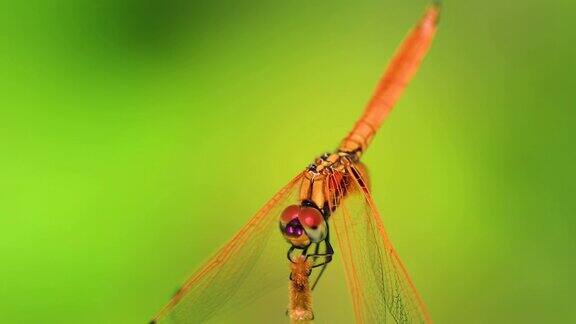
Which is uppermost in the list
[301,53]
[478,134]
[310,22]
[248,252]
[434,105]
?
[310,22]

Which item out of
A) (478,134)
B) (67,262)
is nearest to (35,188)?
(67,262)

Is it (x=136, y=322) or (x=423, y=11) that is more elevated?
(x=423, y=11)

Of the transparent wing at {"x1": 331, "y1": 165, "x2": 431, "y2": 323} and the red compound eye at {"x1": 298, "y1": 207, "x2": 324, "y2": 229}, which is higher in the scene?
the red compound eye at {"x1": 298, "y1": 207, "x2": 324, "y2": 229}

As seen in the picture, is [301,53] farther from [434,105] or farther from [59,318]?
[59,318]

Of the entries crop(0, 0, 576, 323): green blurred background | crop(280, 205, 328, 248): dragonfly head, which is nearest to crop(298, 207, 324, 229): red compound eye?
crop(280, 205, 328, 248): dragonfly head

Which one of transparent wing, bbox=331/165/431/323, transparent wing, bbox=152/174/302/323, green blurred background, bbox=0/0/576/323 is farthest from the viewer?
green blurred background, bbox=0/0/576/323

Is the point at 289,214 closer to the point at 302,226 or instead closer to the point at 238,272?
the point at 302,226

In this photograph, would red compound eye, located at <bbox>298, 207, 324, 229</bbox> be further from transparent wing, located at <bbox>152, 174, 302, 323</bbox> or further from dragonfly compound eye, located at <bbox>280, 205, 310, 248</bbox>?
transparent wing, located at <bbox>152, 174, 302, 323</bbox>
